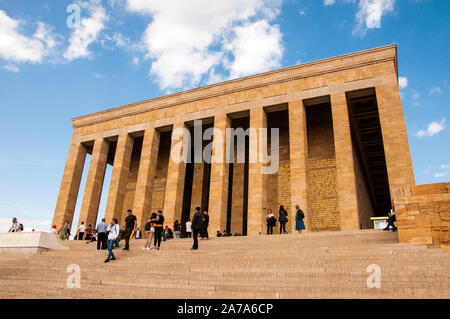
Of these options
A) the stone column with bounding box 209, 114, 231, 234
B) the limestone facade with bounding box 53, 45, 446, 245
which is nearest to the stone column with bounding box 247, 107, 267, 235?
the limestone facade with bounding box 53, 45, 446, 245

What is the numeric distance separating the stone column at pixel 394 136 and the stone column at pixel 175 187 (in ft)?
36.0

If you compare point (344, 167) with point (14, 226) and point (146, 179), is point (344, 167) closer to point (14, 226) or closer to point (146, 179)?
point (146, 179)

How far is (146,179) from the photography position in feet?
65.6

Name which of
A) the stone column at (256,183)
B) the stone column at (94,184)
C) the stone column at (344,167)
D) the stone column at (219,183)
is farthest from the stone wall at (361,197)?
the stone column at (94,184)

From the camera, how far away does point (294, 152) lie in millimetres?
16578

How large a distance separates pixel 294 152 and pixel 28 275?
12.4 metres

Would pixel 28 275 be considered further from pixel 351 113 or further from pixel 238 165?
pixel 351 113

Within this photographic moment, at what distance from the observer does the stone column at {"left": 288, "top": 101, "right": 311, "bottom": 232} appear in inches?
611

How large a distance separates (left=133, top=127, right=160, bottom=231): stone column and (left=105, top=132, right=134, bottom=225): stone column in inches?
52.9

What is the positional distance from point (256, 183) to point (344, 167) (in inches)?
169

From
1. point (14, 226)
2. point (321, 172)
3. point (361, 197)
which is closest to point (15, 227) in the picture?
point (14, 226)

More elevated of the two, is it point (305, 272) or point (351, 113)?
point (351, 113)
